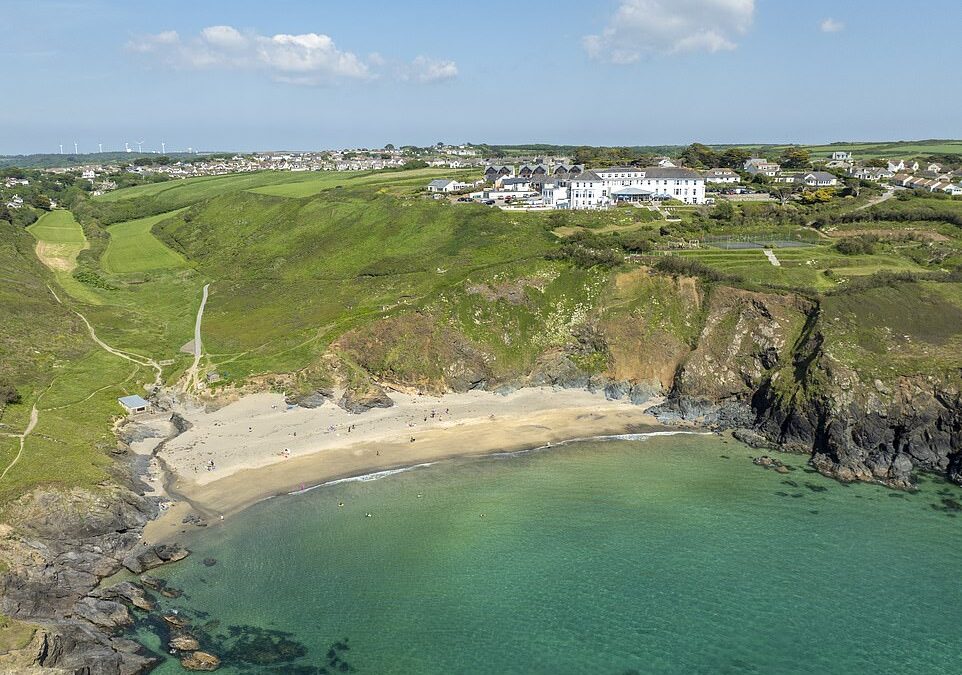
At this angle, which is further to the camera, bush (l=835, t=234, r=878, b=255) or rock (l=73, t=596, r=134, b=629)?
bush (l=835, t=234, r=878, b=255)

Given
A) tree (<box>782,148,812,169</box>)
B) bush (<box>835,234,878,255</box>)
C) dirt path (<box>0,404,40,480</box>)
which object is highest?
tree (<box>782,148,812,169</box>)

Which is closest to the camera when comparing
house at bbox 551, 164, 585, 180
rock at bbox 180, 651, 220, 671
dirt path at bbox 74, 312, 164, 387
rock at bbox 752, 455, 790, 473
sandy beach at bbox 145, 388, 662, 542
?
rock at bbox 180, 651, 220, 671

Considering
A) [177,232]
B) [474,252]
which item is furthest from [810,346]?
[177,232]

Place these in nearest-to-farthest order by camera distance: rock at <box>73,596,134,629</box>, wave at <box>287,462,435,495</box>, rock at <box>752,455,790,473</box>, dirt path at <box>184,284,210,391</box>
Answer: rock at <box>73,596,134,629</box>, wave at <box>287,462,435,495</box>, rock at <box>752,455,790,473</box>, dirt path at <box>184,284,210,391</box>

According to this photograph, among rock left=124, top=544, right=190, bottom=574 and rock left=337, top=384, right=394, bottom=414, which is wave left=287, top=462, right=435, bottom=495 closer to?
rock left=124, top=544, right=190, bottom=574

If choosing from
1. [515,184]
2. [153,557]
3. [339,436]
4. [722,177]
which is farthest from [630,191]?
[153,557]

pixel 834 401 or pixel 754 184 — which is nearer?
pixel 834 401

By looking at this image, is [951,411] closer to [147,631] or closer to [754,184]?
[147,631]

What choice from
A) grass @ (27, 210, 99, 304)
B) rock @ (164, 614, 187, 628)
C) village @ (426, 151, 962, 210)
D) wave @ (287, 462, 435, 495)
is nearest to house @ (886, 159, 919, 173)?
village @ (426, 151, 962, 210)
